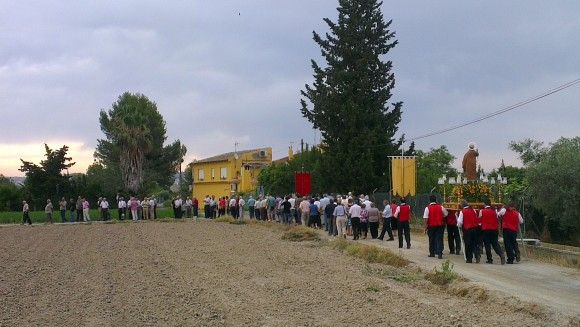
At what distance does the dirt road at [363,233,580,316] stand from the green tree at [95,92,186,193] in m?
43.7

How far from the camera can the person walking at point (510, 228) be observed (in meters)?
18.9

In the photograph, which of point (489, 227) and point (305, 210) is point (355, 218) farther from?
point (489, 227)

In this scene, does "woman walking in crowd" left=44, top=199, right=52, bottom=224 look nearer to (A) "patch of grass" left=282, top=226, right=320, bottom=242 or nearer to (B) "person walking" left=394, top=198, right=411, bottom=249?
(A) "patch of grass" left=282, top=226, right=320, bottom=242

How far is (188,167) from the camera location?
4220 inches

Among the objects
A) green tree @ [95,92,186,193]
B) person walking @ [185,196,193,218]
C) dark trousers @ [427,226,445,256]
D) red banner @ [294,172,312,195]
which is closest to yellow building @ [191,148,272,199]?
green tree @ [95,92,186,193]

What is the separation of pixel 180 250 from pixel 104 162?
6583cm

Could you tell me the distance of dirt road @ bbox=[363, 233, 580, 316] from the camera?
1333cm

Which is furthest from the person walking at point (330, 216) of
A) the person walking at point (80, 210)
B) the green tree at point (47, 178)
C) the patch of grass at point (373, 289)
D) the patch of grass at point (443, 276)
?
the green tree at point (47, 178)

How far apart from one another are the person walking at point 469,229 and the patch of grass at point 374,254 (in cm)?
177

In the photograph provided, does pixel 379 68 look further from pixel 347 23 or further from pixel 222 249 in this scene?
pixel 222 249

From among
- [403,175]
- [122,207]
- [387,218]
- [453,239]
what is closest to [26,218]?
[122,207]

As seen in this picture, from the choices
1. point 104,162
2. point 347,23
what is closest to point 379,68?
point 347,23

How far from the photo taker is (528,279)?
53.8 ft

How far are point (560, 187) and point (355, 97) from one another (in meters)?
14.4
